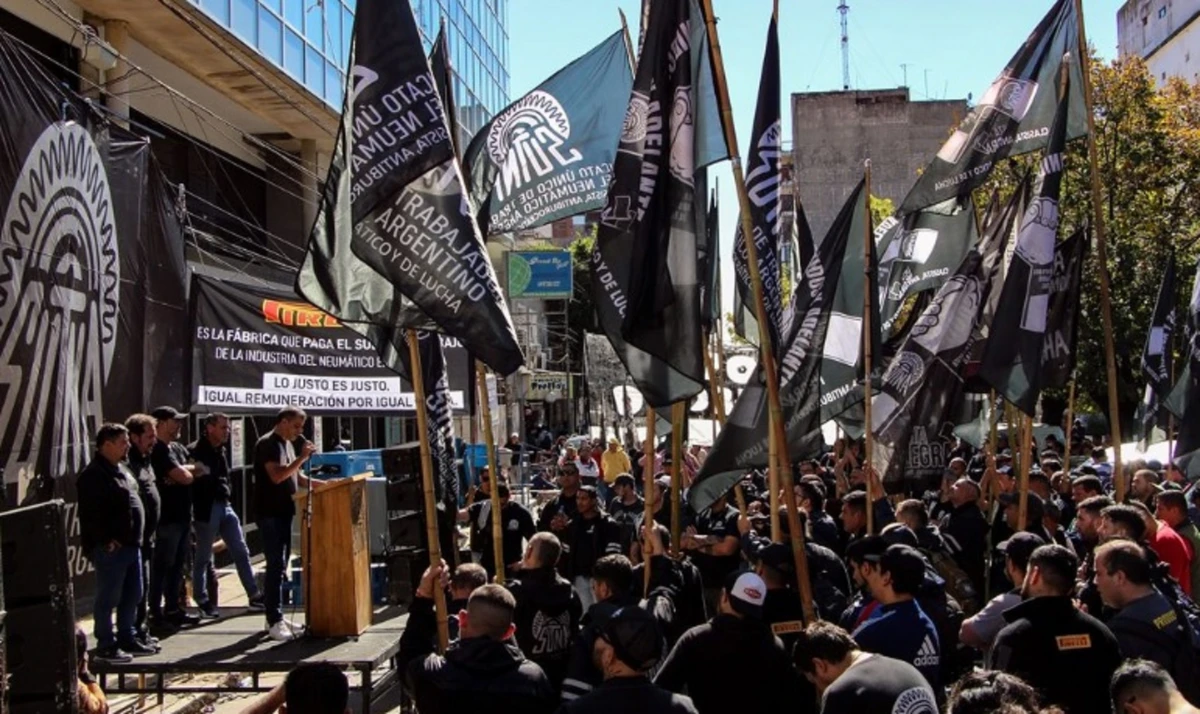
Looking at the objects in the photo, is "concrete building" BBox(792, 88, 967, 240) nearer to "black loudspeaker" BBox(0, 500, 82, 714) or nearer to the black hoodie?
the black hoodie

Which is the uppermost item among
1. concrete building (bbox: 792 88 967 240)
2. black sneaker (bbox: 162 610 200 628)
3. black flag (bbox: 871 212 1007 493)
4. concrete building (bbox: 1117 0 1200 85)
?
concrete building (bbox: 1117 0 1200 85)

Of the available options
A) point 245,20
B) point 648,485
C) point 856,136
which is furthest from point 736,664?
point 856,136

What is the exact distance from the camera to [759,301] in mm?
6254

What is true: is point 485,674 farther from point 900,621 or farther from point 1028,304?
point 1028,304

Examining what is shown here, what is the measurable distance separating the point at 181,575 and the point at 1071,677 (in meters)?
7.01

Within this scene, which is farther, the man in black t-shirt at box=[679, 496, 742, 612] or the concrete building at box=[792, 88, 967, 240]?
the concrete building at box=[792, 88, 967, 240]

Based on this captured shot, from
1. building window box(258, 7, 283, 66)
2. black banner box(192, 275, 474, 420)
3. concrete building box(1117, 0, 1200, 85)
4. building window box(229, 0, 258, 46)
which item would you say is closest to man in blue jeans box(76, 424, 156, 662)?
black banner box(192, 275, 474, 420)

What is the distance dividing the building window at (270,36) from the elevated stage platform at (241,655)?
40.1 feet

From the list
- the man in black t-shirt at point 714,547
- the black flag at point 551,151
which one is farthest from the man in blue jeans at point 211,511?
the man in black t-shirt at point 714,547

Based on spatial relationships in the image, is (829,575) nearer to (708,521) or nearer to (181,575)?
(708,521)

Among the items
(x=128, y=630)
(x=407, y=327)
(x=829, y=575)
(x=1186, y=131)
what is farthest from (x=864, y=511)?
(x=1186, y=131)

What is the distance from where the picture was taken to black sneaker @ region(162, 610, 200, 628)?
9617 mm

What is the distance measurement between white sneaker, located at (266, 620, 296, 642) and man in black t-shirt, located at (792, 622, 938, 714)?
5304mm

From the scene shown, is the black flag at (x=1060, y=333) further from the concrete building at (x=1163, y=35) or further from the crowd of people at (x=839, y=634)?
the concrete building at (x=1163, y=35)
